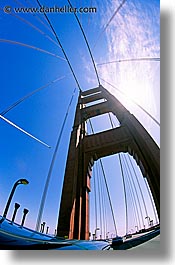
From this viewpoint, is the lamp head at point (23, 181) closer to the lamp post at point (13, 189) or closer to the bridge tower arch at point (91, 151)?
the lamp post at point (13, 189)

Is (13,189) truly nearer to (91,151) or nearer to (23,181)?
(23,181)

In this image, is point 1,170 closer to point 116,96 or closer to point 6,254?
point 6,254

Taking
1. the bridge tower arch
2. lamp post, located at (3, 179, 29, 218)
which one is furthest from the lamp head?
the bridge tower arch

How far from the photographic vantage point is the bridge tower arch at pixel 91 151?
1.31 meters

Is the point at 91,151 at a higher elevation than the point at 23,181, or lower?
higher

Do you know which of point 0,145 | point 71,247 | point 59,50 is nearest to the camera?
point 71,247

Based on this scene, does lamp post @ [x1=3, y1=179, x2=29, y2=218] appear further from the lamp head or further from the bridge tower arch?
the bridge tower arch

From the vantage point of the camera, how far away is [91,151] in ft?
4.72

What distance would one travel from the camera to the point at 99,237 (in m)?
1.29

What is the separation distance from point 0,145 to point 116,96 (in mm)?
579

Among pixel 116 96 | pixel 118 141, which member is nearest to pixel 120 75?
pixel 116 96

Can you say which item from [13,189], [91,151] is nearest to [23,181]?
[13,189]

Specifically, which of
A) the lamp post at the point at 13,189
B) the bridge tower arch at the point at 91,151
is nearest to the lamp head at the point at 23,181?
the lamp post at the point at 13,189

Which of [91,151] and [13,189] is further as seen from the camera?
[91,151]
